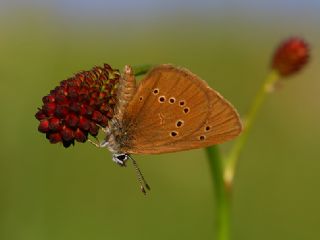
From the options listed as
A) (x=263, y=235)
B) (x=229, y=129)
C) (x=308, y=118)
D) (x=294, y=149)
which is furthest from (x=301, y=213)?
(x=229, y=129)

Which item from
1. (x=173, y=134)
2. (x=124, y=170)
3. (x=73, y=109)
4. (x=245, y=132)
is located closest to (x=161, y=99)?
(x=173, y=134)

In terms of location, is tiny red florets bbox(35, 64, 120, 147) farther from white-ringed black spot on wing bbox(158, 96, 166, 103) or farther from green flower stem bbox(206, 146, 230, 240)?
green flower stem bbox(206, 146, 230, 240)

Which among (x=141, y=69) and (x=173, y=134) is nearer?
(x=141, y=69)

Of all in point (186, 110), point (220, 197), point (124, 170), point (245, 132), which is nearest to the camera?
point (186, 110)

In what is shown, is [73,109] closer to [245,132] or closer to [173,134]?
[173,134]

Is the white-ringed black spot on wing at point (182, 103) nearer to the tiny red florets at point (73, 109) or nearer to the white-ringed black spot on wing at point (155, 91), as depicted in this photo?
the white-ringed black spot on wing at point (155, 91)

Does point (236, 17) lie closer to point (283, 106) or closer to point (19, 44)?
point (283, 106)

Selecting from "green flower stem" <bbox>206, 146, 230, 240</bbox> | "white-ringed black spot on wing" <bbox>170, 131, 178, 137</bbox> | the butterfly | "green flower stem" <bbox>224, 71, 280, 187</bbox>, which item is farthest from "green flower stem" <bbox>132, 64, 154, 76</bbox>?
"green flower stem" <bbox>224, 71, 280, 187</bbox>
